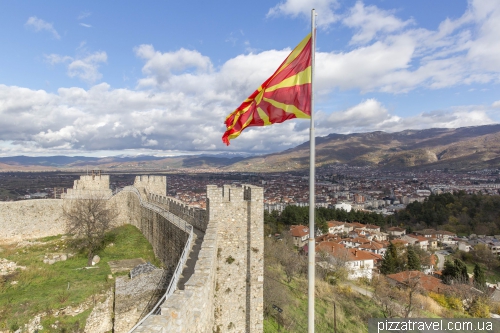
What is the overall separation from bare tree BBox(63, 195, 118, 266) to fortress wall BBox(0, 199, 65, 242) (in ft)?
2.31

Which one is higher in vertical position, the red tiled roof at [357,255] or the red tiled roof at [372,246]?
the red tiled roof at [357,255]

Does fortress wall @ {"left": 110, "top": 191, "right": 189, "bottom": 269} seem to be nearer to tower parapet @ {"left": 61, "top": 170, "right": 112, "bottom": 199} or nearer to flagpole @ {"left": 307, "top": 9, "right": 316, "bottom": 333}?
tower parapet @ {"left": 61, "top": 170, "right": 112, "bottom": 199}

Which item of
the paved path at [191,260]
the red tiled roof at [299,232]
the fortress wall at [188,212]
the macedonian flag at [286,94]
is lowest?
the red tiled roof at [299,232]

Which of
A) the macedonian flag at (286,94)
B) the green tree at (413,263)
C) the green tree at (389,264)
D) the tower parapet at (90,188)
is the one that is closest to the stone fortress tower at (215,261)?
the macedonian flag at (286,94)

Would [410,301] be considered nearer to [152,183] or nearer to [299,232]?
[152,183]

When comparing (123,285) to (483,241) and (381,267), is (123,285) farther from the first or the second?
(483,241)

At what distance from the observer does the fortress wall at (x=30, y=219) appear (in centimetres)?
2009

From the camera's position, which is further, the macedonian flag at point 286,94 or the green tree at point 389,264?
the green tree at point 389,264

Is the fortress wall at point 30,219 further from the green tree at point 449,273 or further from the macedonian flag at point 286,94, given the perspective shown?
the green tree at point 449,273

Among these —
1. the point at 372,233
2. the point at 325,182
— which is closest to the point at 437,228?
the point at 372,233

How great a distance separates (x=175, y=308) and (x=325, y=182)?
159m

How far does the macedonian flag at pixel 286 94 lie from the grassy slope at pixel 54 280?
8.59m

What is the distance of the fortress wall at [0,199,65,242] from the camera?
2009 cm

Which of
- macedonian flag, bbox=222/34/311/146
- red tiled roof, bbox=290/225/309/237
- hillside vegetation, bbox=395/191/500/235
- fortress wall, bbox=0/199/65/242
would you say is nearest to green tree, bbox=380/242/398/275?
red tiled roof, bbox=290/225/309/237
